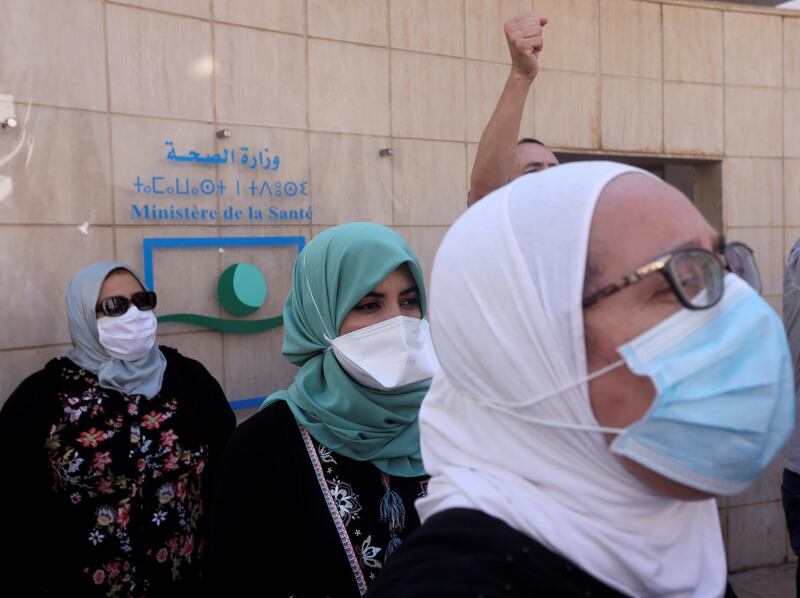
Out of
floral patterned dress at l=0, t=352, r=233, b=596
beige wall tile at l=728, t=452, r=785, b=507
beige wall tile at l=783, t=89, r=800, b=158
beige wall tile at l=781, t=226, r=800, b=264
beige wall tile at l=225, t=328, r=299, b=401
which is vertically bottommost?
beige wall tile at l=728, t=452, r=785, b=507

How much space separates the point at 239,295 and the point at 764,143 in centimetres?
406

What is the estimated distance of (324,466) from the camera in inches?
72.1

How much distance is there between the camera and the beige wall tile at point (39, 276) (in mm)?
3178

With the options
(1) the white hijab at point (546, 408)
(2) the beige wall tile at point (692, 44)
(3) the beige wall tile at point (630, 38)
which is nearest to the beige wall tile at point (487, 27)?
(3) the beige wall tile at point (630, 38)

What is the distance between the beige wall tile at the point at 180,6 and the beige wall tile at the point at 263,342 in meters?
1.11

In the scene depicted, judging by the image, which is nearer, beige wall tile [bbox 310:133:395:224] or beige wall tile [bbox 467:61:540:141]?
beige wall tile [bbox 310:133:395:224]

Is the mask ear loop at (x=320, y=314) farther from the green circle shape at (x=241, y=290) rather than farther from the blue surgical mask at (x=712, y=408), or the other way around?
the green circle shape at (x=241, y=290)

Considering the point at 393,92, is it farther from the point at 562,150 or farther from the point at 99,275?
the point at 99,275

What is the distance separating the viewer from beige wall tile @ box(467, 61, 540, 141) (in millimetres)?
4430

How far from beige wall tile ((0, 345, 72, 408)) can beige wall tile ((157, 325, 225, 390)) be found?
0.55 metres

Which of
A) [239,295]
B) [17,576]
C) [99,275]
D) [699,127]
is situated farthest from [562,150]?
[17,576]

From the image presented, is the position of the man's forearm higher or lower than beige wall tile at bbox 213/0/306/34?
lower

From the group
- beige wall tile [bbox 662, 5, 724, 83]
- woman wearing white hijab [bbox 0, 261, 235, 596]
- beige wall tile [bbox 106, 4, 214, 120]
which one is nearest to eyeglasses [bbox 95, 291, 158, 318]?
woman wearing white hijab [bbox 0, 261, 235, 596]

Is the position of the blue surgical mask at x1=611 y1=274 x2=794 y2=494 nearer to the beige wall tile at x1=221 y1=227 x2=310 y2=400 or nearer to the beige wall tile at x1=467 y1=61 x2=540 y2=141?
the beige wall tile at x1=221 y1=227 x2=310 y2=400
